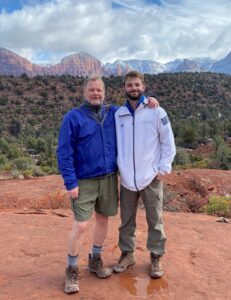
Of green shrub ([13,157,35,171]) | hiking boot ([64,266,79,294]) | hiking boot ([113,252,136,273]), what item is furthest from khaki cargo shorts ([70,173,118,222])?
green shrub ([13,157,35,171])

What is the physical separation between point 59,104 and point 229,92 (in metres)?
17.1

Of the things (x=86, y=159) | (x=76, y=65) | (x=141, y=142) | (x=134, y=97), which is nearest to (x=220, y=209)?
(x=141, y=142)

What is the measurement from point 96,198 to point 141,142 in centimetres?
69

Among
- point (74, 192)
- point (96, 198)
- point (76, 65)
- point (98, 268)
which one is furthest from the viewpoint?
point (76, 65)

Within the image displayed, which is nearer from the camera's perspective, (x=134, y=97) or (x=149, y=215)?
(x=134, y=97)

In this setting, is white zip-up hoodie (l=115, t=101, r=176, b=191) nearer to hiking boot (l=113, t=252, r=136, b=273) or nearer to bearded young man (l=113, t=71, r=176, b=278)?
bearded young man (l=113, t=71, r=176, b=278)

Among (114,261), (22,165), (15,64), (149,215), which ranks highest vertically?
(15,64)

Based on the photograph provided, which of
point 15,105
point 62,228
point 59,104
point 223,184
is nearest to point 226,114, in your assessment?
point 59,104

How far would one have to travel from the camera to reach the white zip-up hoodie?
170 inches

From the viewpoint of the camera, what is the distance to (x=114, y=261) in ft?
16.3

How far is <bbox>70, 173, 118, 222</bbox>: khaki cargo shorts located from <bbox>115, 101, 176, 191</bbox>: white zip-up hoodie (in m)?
0.19

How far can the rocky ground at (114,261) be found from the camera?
167 inches

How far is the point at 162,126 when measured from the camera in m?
4.32

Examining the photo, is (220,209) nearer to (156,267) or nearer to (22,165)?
(156,267)
